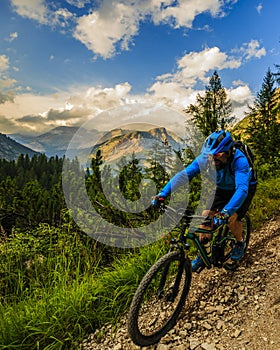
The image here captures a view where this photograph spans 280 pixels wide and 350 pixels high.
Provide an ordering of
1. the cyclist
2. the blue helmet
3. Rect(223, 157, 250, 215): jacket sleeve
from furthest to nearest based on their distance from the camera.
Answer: the blue helmet, the cyclist, Rect(223, 157, 250, 215): jacket sleeve

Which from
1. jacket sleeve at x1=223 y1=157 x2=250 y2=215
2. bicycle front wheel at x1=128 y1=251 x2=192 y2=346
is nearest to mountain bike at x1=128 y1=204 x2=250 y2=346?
bicycle front wheel at x1=128 y1=251 x2=192 y2=346

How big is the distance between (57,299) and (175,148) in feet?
14.6

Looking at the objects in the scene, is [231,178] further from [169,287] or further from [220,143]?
[169,287]

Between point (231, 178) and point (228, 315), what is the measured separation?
5.77ft

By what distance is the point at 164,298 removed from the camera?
321cm

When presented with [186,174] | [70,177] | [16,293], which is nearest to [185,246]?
[186,174]

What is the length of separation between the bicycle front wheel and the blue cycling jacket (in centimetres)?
83

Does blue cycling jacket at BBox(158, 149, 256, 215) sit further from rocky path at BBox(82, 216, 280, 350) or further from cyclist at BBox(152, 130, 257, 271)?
rocky path at BBox(82, 216, 280, 350)

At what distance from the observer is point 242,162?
3314mm

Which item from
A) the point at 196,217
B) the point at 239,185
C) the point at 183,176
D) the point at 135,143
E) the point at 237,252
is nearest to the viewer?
the point at 196,217

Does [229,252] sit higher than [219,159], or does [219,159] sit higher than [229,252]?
[219,159]

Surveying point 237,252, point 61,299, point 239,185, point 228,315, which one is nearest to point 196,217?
point 239,185

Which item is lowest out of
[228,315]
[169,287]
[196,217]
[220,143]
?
[228,315]

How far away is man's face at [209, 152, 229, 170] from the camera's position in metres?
3.34
